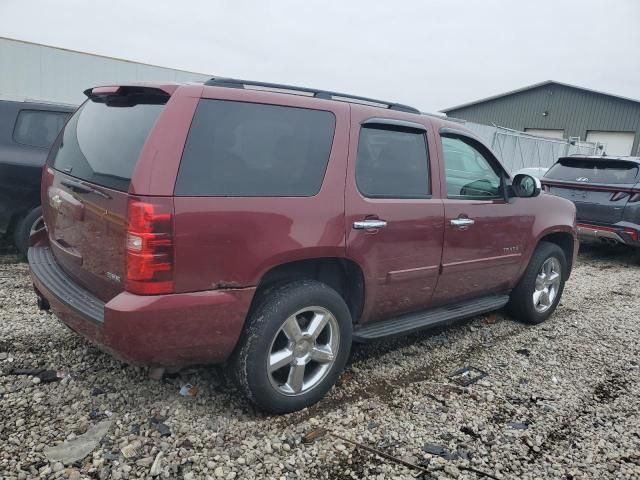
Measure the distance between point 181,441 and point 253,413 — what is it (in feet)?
1.45

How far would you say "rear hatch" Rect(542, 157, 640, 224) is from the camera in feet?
23.3

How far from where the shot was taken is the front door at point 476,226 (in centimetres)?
352

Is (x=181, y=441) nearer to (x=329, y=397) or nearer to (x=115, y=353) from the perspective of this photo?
(x=115, y=353)

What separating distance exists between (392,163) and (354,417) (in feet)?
5.31

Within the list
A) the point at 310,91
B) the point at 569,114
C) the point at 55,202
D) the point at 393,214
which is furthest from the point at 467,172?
the point at 569,114

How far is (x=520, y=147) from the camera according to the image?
17922mm

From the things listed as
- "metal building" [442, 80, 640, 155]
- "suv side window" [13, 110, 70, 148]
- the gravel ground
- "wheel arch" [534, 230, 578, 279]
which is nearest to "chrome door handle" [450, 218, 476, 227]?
the gravel ground

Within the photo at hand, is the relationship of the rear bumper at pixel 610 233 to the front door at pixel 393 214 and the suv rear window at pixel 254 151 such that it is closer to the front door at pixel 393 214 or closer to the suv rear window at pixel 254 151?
the front door at pixel 393 214

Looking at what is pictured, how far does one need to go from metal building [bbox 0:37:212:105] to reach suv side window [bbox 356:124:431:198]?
26.8 ft

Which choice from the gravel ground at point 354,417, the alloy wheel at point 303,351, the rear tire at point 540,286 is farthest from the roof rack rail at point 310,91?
the rear tire at point 540,286

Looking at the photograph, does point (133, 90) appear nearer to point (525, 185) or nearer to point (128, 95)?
point (128, 95)

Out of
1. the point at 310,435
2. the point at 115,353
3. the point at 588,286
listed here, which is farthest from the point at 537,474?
the point at 588,286

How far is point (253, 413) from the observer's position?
2.81m

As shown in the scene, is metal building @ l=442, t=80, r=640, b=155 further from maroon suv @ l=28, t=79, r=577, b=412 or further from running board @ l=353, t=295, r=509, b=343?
maroon suv @ l=28, t=79, r=577, b=412
